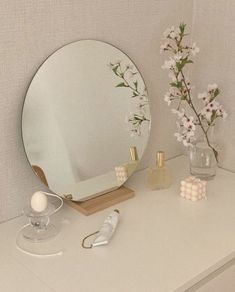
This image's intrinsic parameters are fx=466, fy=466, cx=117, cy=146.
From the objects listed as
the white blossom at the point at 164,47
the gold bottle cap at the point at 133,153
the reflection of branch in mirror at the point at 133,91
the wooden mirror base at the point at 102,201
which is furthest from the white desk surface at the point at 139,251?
the white blossom at the point at 164,47

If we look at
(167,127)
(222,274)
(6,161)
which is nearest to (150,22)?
(167,127)

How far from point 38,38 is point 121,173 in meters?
0.49

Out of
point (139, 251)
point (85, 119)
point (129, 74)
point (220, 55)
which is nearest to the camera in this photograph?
point (139, 251)

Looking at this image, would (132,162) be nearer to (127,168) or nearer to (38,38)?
(127,168)

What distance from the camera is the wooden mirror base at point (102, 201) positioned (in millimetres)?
1310

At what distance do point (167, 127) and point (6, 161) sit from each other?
65 cm

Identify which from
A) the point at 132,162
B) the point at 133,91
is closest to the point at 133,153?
the point at 132,162

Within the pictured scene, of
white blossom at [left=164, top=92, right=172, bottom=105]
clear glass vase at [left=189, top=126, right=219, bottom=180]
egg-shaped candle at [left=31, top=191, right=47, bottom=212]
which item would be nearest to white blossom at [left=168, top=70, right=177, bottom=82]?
white blossom at [left=164, top=92, right=172, bottom=105]

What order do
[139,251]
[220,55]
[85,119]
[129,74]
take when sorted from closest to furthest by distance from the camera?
[139,251] < [85,119] < [129,74] < [220,55]

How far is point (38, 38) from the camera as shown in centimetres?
119

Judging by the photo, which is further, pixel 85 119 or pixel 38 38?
pixel 85 119

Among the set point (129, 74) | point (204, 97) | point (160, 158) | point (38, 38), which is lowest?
point (160, 158)

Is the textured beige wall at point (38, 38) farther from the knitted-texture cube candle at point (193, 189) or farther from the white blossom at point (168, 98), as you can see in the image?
the knitted-texture cube candle at point (193, 189)

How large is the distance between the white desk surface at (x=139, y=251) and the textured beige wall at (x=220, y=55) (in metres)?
0.26
